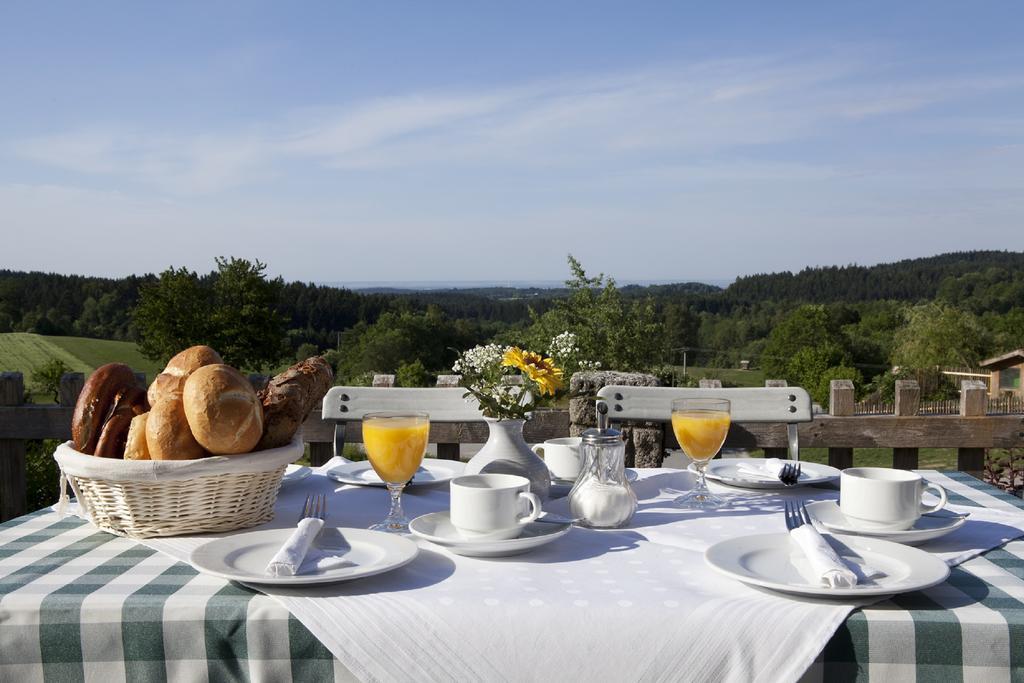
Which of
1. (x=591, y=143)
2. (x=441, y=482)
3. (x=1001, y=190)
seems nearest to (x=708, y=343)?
(x=1001, y=190)

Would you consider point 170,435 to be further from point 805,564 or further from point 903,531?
point 903,531

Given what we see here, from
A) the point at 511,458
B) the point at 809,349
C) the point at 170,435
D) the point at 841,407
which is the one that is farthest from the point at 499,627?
the point at 809,349

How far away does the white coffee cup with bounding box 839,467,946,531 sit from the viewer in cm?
127

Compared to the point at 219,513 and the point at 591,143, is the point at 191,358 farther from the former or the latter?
the point at 591,143

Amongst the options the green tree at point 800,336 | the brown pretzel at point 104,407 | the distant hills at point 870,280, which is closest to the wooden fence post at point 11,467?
the brown pretzel at point 104,407

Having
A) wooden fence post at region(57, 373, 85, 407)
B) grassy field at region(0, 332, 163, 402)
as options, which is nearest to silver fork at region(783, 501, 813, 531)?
wooden fence post at region(57, 373, 85, 407)

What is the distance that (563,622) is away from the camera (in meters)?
0.93

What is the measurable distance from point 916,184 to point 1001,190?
6062mm

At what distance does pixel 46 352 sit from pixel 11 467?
104 feet

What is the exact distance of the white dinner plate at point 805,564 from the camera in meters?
0.98

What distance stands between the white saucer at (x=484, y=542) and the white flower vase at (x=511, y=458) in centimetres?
20

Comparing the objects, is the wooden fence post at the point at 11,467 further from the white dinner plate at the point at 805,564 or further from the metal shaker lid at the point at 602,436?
the white dinner plate at the point at 805,564

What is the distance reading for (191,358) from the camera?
1413 millimetres

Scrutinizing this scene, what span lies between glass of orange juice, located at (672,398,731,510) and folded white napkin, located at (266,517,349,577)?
718 mm
